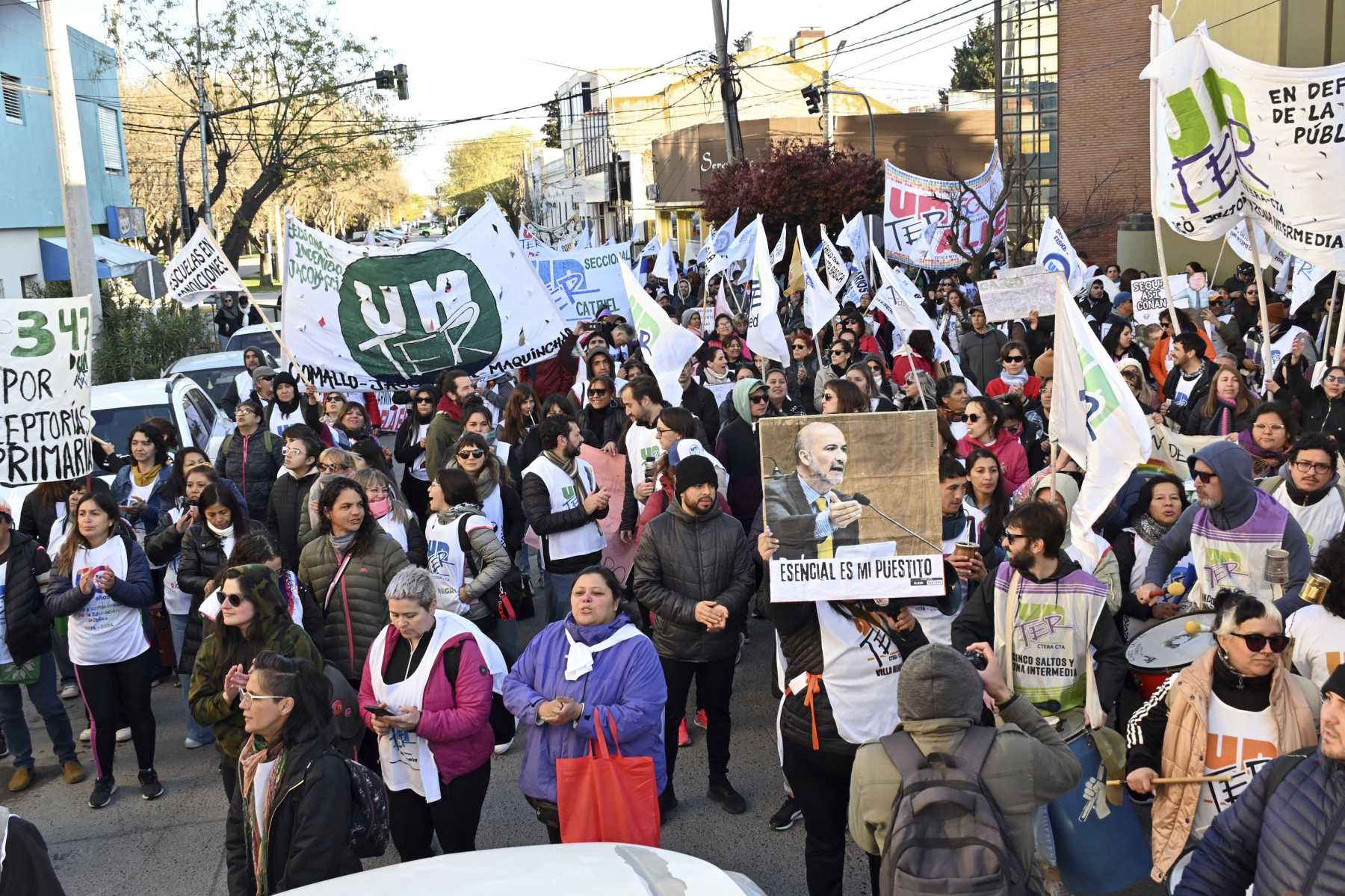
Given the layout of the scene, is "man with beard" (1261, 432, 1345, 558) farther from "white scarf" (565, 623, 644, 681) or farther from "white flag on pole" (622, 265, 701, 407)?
"white flag on pole" (622, 265, 701, 407)

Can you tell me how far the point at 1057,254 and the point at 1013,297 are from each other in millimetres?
2606

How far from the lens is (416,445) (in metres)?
10.4

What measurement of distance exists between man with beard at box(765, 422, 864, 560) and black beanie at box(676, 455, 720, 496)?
1.02 meters

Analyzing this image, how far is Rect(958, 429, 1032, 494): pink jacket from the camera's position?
7.66 metres

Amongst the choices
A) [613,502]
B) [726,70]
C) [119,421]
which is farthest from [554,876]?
[726,70]

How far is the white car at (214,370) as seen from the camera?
49.2 feet

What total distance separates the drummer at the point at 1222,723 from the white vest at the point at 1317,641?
0.37 metres

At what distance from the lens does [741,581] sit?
19.6 ft

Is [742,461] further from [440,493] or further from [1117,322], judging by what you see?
[1117,322]

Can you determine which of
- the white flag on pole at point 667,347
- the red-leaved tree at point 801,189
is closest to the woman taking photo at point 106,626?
the white flag on pole at point 667,347

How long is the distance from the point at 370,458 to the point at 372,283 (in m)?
2.34

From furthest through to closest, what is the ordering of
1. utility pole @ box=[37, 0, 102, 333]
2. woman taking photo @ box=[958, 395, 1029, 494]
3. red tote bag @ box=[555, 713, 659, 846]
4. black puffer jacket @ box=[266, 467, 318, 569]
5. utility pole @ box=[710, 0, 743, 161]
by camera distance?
utility pole @ box=[710, 0, 743, 161], utility pole @ box=[37, 0, 102, 333], black puffer jacket @ box=[266, 467, 318, 569], woman taking photo @ box=[958, 395, 1029, 494], red tote bag @ box=[555, 713, 659, 846]

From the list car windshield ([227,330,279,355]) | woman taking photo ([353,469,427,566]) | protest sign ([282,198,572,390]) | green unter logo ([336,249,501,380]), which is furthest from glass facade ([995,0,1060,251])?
woman taking photo ([353,469,427,566])

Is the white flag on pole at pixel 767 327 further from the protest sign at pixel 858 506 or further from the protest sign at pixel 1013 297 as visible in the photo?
the protest sign at pixel 858 506
